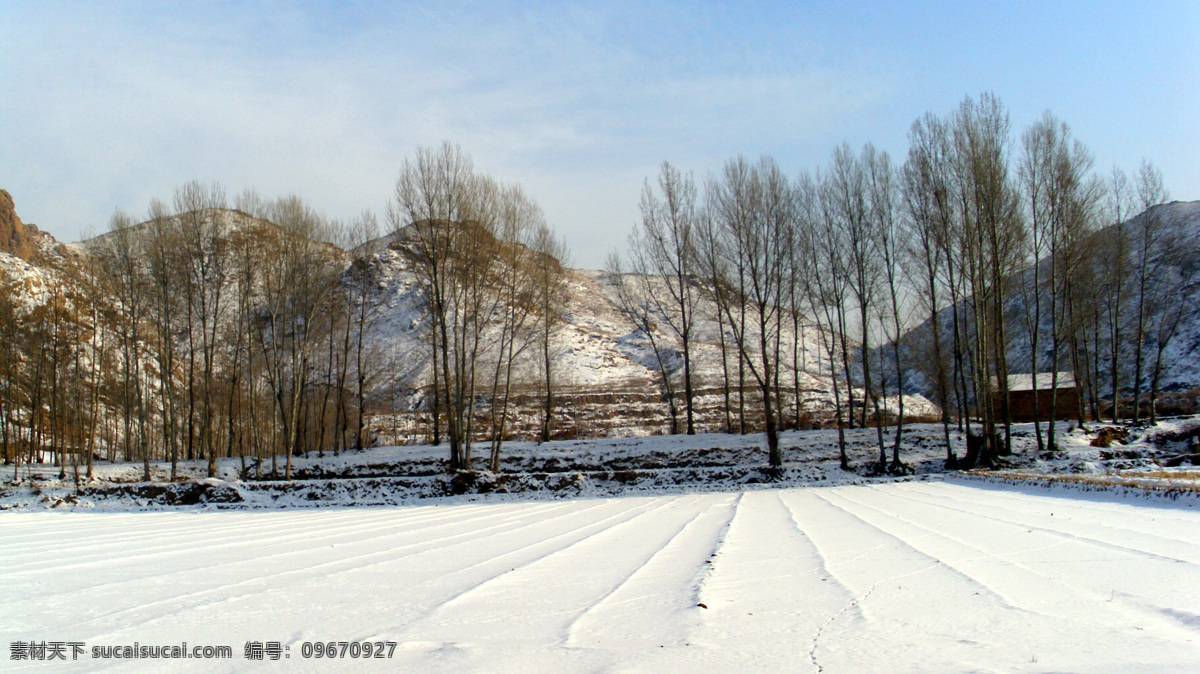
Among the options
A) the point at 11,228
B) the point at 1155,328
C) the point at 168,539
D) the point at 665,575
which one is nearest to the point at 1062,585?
the point at 665,575

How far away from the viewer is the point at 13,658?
8.43 feet

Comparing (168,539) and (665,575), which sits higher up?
(665,575)

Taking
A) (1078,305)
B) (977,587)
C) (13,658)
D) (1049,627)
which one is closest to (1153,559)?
(977,587)

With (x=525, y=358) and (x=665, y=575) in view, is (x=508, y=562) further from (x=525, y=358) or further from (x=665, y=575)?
(x=525, y=358)

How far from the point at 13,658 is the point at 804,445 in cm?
2560

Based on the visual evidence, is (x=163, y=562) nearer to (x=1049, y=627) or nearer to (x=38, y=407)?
(x=1049, y=627)

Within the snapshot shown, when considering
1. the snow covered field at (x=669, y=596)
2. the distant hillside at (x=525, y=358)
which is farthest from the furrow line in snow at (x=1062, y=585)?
the distant hillside at (x=525, y=358)

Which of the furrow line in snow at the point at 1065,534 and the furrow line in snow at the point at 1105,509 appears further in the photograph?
the furrow line in snow at the point at 1105,509

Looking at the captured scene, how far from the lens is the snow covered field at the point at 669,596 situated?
247 cm

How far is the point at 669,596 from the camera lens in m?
3.58

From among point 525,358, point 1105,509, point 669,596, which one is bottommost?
point 1105,509

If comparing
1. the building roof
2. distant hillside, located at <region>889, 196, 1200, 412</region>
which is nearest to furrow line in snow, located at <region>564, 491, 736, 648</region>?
distant hillside, located at <region>889, 196, 1200, 412</region>

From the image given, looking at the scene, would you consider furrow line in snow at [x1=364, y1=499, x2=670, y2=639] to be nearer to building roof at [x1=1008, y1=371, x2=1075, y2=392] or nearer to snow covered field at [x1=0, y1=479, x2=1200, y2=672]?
snow covered field at [x1=0, y1=479, x2=1200, y2=672]

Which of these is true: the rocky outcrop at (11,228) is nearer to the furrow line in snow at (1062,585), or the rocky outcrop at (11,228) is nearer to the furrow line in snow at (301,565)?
the furrow line in snow at (301,565)
